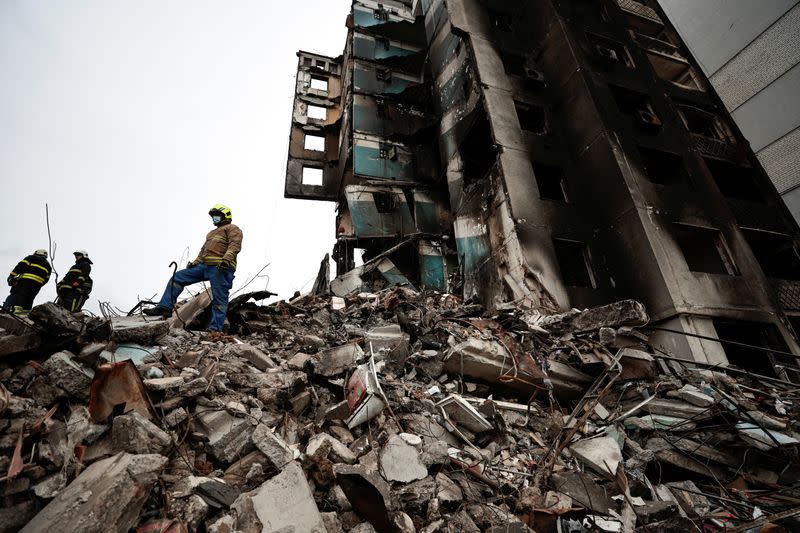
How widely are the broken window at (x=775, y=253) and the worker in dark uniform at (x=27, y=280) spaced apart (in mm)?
19010

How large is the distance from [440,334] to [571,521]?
8.99ft

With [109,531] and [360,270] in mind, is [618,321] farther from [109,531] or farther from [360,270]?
[360,270]

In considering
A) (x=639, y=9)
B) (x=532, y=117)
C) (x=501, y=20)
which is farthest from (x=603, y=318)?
(x=639, y=9)

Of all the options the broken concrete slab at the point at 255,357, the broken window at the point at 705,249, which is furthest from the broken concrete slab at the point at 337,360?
the broken window at the point at 705,249

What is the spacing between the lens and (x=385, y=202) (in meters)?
13.6

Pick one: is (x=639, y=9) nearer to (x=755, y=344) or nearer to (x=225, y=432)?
(x=755, y=344)

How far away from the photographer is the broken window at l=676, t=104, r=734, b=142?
12.8 m

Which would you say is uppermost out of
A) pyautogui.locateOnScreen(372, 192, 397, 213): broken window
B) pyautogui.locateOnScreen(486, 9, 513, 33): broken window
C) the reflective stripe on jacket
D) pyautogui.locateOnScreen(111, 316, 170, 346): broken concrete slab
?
pyautogui.locateOnScreen(486, 9, 513, 33): broken window

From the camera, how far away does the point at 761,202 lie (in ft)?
39.5

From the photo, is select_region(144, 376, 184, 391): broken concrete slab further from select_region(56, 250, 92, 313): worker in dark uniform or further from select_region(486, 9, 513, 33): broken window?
select_region(486, 9, 513, 33): broken window

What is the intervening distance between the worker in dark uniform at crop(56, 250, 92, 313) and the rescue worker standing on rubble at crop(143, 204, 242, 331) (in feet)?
9.67

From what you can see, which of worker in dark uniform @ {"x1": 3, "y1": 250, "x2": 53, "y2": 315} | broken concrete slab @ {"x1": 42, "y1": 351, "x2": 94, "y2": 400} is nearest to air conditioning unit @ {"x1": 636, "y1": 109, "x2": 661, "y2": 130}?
broken concrete slab @ {"x1": 42, "y1": 351, "x2": 94, "y2": 400}

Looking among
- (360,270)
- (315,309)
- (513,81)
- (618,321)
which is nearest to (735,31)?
(513,81)

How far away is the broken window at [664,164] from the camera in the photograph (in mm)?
10414
